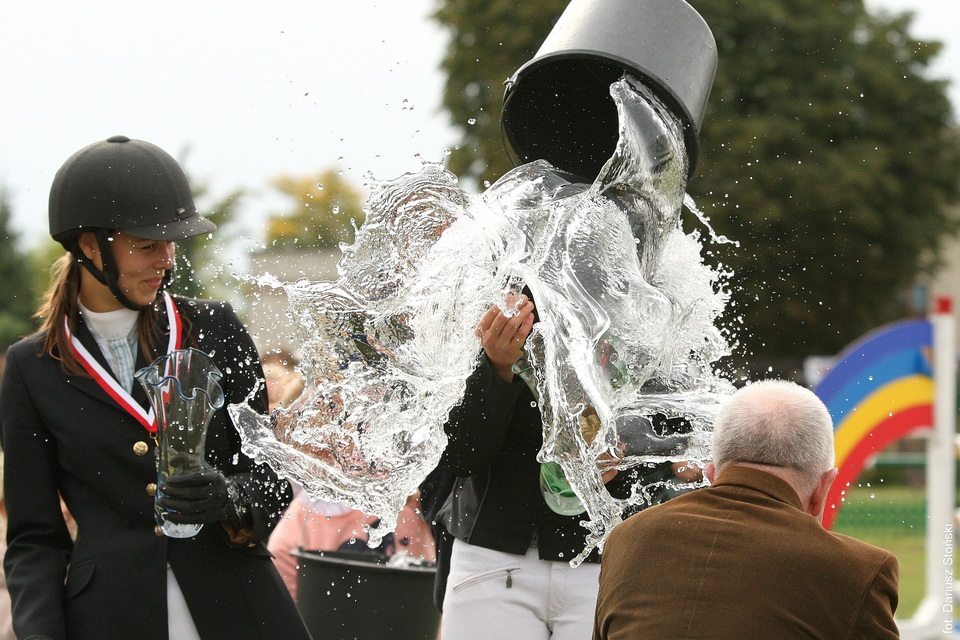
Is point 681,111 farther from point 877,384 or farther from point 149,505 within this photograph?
point 877,384

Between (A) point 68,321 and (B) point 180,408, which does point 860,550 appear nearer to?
(B) point 180,408

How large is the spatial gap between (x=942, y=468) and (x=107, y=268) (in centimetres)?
565

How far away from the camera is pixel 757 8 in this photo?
17.1 m

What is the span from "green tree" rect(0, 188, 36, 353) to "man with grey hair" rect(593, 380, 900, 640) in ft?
89.8

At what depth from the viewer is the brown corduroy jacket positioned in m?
2.04

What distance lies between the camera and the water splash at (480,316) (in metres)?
2.62

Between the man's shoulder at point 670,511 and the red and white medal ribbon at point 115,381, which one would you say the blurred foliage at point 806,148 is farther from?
the man's shoulder at point 670,511

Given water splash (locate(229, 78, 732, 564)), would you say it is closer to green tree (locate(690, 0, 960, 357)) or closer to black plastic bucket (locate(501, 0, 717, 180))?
black plastic bucket (locate(501, 0, 717, 180))

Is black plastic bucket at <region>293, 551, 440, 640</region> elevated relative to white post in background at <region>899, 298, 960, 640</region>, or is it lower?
elevated

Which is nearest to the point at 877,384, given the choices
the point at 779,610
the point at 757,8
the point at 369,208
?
the point at 369,208

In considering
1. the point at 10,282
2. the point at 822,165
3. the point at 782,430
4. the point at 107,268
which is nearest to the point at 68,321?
the point at 107,268

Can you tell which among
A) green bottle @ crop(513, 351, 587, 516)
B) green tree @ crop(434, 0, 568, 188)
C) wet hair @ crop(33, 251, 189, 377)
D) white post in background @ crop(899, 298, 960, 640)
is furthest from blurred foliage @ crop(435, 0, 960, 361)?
green bottle @ crop(513, 351, 587, 516)

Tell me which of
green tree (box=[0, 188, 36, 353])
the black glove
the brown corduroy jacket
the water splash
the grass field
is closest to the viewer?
the brown corduroy jacket

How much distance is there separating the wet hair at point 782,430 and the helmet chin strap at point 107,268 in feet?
5.30
